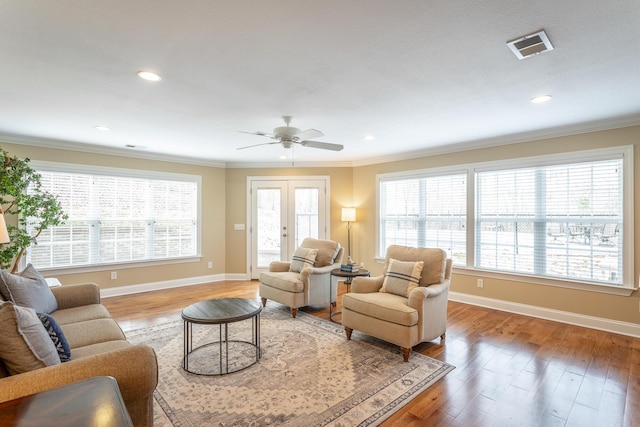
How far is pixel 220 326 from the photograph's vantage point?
2785 mm

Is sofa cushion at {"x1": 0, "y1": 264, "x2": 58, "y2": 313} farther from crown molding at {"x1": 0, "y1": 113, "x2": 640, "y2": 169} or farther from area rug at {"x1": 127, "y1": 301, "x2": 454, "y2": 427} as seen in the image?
crown molding at {"x1": 0, "y1": 113, "x2": 640, "y2": 169}

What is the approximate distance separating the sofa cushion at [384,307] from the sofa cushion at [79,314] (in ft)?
7.44

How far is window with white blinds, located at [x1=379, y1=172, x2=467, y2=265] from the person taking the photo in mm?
5027

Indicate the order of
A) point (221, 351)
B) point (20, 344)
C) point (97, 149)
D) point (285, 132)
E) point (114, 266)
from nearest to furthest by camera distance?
1. point (20, 344)
2. point (221, 351)
3. point (285, 132)
4. point (97, 149)
5. point (114, 266)

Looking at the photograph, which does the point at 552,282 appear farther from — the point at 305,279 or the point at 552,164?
the point at 305,279

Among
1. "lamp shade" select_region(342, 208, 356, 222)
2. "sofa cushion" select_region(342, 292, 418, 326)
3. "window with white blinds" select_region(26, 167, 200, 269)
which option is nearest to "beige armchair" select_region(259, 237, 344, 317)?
"sofa cushion" select_region(342, 292, 418, 326)

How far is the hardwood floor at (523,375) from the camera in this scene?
7.11ft

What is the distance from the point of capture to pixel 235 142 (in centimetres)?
479

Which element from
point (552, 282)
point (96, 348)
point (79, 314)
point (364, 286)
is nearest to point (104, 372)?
point (96, 348)

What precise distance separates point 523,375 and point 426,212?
9.99 ft

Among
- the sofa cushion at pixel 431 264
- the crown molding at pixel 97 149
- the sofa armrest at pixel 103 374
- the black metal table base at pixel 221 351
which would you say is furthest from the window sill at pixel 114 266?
the sofa cushion at pixel 431 264

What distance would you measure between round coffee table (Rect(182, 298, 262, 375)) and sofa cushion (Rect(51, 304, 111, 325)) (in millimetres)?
715

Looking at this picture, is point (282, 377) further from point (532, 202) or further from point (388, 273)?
point (532, 202)

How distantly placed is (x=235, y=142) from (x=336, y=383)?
3.57 metres
